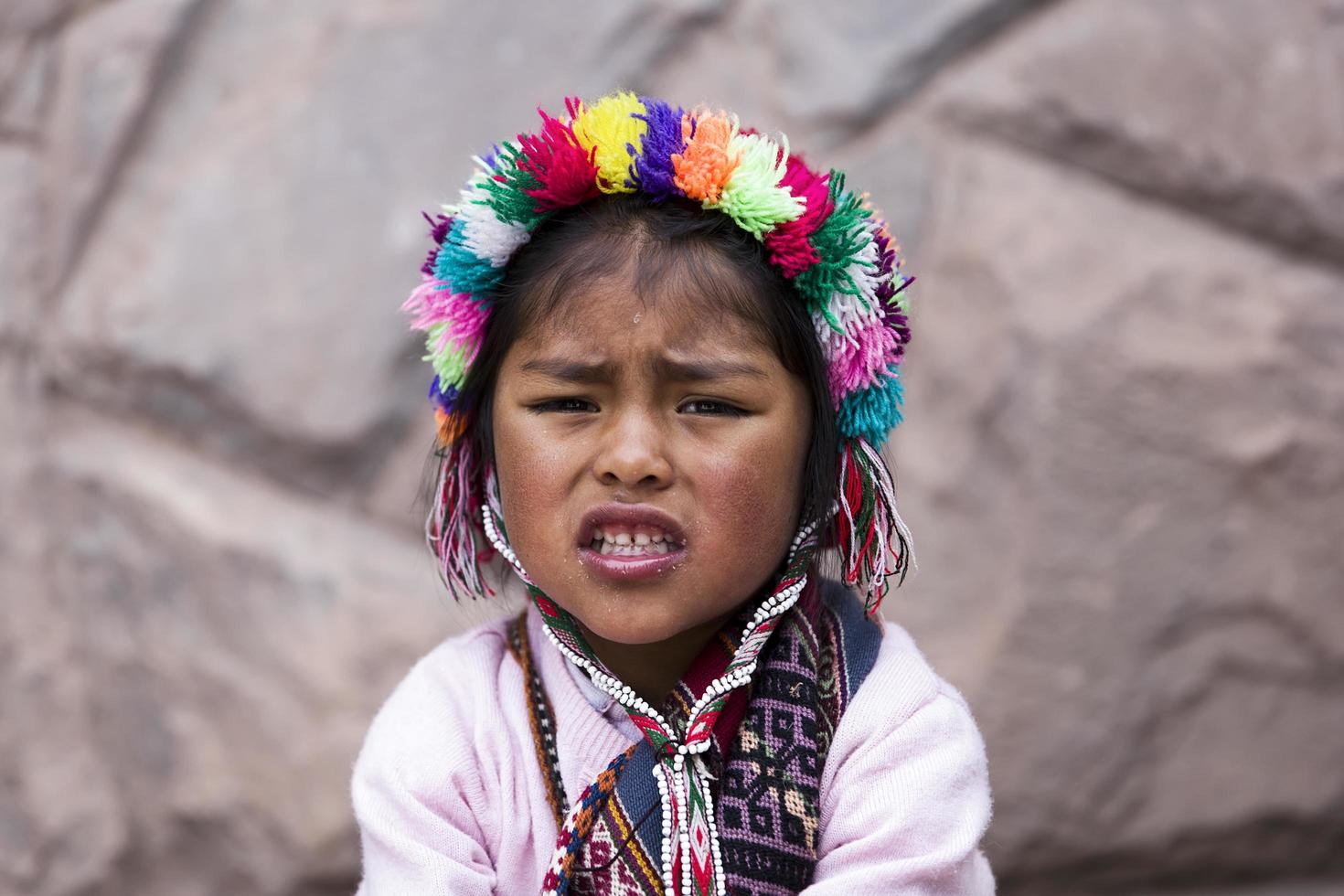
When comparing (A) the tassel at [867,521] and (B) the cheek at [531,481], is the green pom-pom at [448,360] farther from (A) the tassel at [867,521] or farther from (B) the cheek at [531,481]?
(A) the tassel at [867,521]

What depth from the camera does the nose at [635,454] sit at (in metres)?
1.29

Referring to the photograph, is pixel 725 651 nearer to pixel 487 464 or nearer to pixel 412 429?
pixel 487 464

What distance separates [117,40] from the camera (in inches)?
95.4

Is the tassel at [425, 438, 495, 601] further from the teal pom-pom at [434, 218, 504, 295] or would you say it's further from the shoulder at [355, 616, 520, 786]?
the teal pom-pom at [434, 218, 504, 295]

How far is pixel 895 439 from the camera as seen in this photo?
231cm

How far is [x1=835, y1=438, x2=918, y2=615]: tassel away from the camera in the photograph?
1.44 metres

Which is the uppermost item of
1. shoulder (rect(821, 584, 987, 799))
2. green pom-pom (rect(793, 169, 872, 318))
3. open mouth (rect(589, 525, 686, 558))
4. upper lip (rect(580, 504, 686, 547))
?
green pom-pom (rect(793, 169, 872, 318))

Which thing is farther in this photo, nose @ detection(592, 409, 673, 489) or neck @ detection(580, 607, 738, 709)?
neck @ detection(580, 607, 738, 709)

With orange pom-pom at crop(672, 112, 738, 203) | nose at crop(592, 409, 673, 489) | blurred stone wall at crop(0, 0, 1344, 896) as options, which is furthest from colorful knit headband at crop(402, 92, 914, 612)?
blurred stone wall at crop(0, 0, 1344, 896)

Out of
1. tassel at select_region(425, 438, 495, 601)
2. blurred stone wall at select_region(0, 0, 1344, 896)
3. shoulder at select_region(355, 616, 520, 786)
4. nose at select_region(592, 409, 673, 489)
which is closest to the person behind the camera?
nose at select_region(592, 409, 673, 489)

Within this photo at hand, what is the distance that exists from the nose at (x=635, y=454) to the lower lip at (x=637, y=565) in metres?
0.07

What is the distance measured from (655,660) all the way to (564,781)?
0.16 metres

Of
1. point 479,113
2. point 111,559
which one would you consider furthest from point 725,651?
point 111,559

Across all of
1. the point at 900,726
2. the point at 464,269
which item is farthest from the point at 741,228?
the point at 900,726
